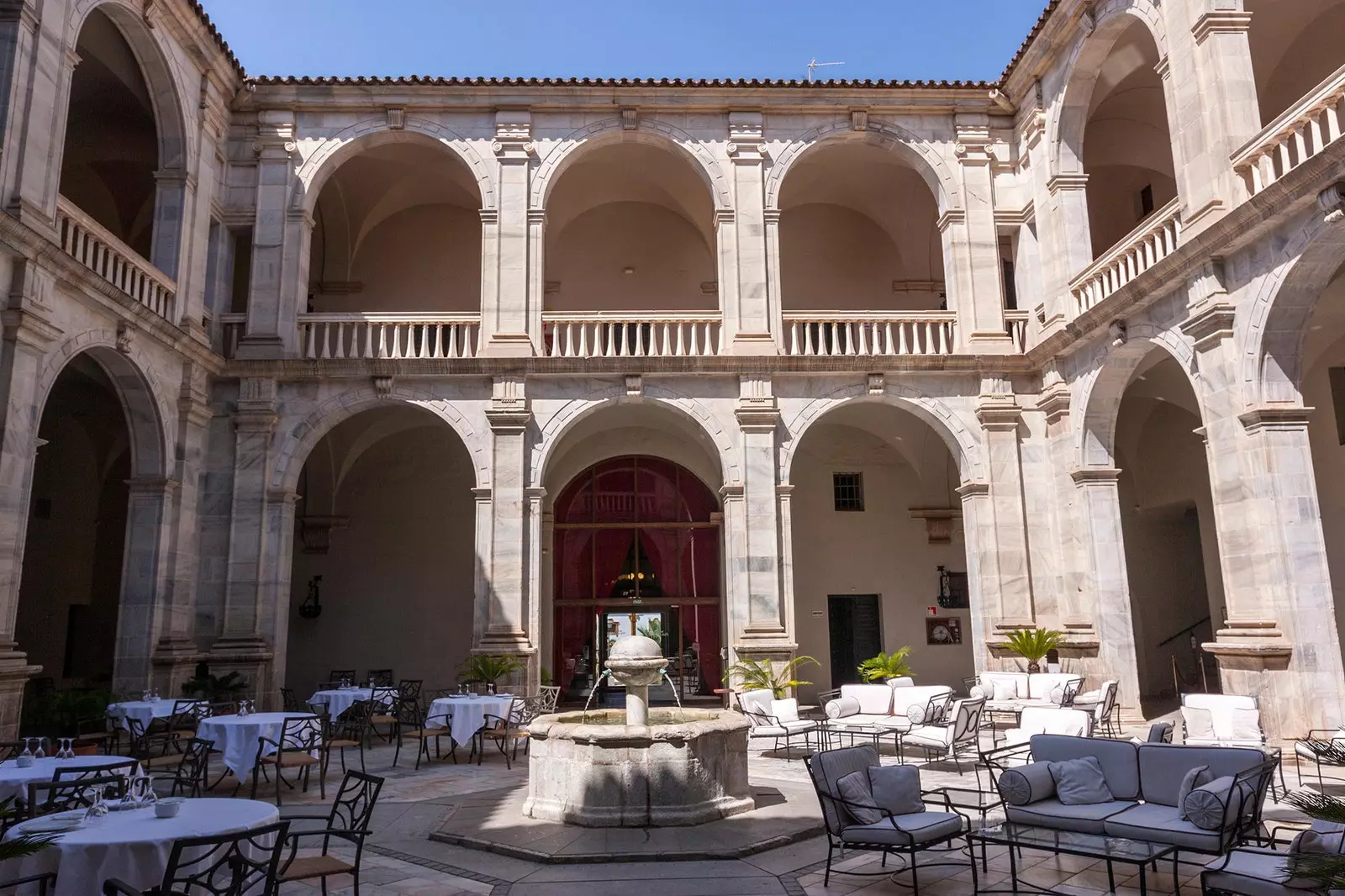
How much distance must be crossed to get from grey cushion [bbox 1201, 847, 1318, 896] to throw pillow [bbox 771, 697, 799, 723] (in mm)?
6524

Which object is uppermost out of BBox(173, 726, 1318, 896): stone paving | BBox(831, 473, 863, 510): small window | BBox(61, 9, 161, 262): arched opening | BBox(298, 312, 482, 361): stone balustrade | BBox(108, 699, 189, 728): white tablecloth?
BBox(61, 9, 161, 262): arched opening

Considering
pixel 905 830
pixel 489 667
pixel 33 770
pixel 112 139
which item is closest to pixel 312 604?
pixel 489 667

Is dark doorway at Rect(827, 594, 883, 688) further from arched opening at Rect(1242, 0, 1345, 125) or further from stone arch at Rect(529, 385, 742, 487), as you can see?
arched opening at Rect(1242, 0, 1345, 125)

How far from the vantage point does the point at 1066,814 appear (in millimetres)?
5848

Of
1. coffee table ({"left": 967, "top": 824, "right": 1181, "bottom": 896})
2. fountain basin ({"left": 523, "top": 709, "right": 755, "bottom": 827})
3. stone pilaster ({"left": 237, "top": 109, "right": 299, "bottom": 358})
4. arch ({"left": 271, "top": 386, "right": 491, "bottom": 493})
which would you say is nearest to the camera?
coffee table ({"left": 967, "top": 824, "right": 1181, "bottom": 896})

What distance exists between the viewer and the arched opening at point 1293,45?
1317 centimetres

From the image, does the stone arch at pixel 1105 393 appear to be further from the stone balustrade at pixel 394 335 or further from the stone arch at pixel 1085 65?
the stone balustrade at pixel 394 335

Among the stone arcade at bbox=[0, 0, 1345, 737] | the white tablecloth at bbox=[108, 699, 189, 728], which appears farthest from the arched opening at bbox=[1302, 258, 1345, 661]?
the white tablecloth at bbox=[108, 699, 189, 728]

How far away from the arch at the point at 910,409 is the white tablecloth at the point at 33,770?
32.4ft

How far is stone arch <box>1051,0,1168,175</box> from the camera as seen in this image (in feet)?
40.1

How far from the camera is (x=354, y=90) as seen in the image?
15312 mm

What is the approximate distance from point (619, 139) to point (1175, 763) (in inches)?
506

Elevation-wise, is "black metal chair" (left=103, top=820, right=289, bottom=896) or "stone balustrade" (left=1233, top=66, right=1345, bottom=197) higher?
"stone balustrade" (left=1233, top=66, right=1345, bottom=197)

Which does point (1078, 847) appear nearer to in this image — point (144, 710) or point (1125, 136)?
point (144, 710)
